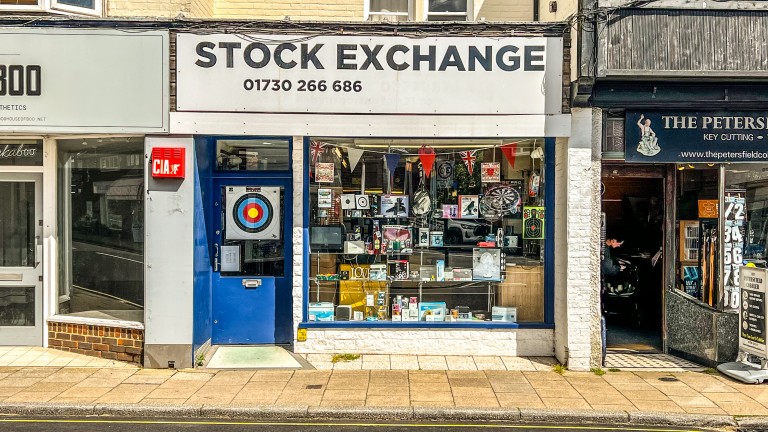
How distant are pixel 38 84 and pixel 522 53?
248 inches

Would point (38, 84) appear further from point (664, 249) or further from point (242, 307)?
point (664, 249)

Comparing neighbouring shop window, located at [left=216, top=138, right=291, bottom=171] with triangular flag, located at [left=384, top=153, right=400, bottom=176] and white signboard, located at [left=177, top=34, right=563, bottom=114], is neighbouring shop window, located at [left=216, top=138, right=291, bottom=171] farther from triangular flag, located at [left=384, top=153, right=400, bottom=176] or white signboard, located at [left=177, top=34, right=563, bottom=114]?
triangular flag, located at [left=384, top=153, right=400, bottom=176]

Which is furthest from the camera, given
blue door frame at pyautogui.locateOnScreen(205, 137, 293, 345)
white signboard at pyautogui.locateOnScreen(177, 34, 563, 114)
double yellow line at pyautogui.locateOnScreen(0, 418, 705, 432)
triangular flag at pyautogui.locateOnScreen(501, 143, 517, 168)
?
blue door frame at pyautogui.locateOnScreen(205, 137, 293, 345)

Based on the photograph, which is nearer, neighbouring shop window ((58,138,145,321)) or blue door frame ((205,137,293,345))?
neighbouring shop window ((58,138,145,321))

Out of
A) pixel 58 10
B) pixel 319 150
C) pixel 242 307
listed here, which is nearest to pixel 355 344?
pixel 242 307

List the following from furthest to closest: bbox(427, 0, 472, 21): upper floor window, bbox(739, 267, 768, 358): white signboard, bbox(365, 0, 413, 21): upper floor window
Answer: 1. bbox(365, 0, 413, 21): upper floor window
2. bbox(427, 0, 472, 21): upper floor window
3. bbox(739, 267, 768, 358): white signboard

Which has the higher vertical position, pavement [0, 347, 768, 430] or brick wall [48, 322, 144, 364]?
brick wall [48, 322, 144, 364]

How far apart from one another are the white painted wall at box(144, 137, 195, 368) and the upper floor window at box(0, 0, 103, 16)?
2.00 m

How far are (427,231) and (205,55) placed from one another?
382 centimetres

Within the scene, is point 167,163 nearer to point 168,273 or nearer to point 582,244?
point 168,273

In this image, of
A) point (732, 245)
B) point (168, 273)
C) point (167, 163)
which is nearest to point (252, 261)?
→ point (168, 273)

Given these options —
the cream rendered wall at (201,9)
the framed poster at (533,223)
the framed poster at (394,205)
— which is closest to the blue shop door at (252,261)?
the framed poster at (394,205)

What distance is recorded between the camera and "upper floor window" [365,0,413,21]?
1103 cm

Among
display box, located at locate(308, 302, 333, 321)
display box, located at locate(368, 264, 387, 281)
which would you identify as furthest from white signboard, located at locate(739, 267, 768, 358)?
Result: display box, located at locate(308, 302, 333, 321)
